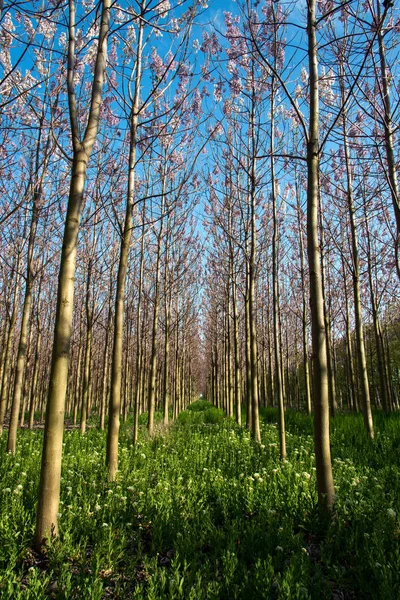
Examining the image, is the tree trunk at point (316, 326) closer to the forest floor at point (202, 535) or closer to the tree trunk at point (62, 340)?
the forest floor at point (202, 535)

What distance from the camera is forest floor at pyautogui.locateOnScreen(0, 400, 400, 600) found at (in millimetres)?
1957

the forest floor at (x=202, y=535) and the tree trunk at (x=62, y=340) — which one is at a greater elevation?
the tree trunk at (x=62, y=340)

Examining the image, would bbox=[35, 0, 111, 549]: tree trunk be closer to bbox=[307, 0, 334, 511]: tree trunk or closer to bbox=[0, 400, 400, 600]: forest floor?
bbox=[0, 400, 400, 600]: forest floor

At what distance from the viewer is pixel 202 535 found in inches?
99.0

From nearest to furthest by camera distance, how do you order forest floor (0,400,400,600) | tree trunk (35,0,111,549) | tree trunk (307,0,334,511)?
forest floor (0,400,400,600) < tree trunk (35,0,111,549) < tree trunk (307,0,334,511)

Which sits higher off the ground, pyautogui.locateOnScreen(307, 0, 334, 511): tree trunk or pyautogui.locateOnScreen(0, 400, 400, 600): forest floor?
pyautogui.locateOnScreen(307, 0, 334, 511): tree trunk

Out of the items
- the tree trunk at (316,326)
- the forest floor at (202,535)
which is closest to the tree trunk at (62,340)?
the forest floor at (202,535)

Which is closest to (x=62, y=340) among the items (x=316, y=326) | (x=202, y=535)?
(x=202, y=535)

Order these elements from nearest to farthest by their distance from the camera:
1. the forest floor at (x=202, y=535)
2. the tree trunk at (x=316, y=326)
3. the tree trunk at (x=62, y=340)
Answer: the forest floor at (x=202, y=535) < the tree trunk at (x=62, y=340) < the tree trunk at (x=316, y=326)

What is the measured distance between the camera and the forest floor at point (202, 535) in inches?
77.0

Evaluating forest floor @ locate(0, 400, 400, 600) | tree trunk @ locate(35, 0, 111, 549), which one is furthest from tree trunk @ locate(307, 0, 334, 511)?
tree trunk @ locate(35, 0, 111, 549)

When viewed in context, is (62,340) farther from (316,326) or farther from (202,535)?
(316,326)

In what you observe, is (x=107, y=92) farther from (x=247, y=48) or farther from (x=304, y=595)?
(x=304, y=595)

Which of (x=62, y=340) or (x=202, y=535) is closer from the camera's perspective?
(x=202, y=535)
